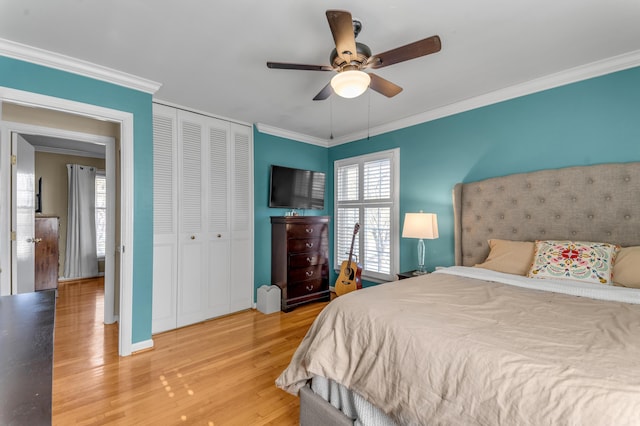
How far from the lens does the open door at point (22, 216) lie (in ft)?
9.89

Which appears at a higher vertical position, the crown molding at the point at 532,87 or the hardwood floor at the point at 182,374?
the crown molding at the point at 532,87

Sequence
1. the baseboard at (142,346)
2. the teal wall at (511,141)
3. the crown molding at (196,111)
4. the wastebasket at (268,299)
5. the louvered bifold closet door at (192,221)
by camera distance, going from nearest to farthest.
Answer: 1. the teal wall at (511,141)
2. the baseboard at (142,346)
3. the crown molding at (196,111)
4. the louvered bifold closet door at (192,221)
5. the wastebasket at (268,299)

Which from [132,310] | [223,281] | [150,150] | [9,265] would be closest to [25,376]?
[132,310]

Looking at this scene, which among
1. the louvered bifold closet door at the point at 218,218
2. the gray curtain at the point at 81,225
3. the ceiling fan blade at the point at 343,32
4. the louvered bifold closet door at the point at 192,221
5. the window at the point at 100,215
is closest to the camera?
the ceiling fan blade at the point at 343,32

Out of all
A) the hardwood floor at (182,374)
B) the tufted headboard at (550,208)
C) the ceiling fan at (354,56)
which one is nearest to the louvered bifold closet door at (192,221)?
the hardwood floor at (182,374)

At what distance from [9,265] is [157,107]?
2.17 metres

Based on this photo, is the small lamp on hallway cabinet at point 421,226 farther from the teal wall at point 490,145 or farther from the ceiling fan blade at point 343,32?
the ceiling fan blade at point 343,32

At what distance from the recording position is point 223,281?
3.56 m

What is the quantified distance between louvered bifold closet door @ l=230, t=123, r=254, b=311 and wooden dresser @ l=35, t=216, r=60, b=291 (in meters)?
3.20

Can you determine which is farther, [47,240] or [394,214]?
[47,240]

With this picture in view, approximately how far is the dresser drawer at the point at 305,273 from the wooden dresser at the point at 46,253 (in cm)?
389

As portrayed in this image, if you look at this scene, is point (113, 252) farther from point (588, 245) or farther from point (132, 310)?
point (588, 245)

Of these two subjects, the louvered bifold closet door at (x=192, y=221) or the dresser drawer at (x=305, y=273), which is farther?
the dresser drawer at (x=305, y=273)

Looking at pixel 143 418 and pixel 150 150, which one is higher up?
pixel 150 150
